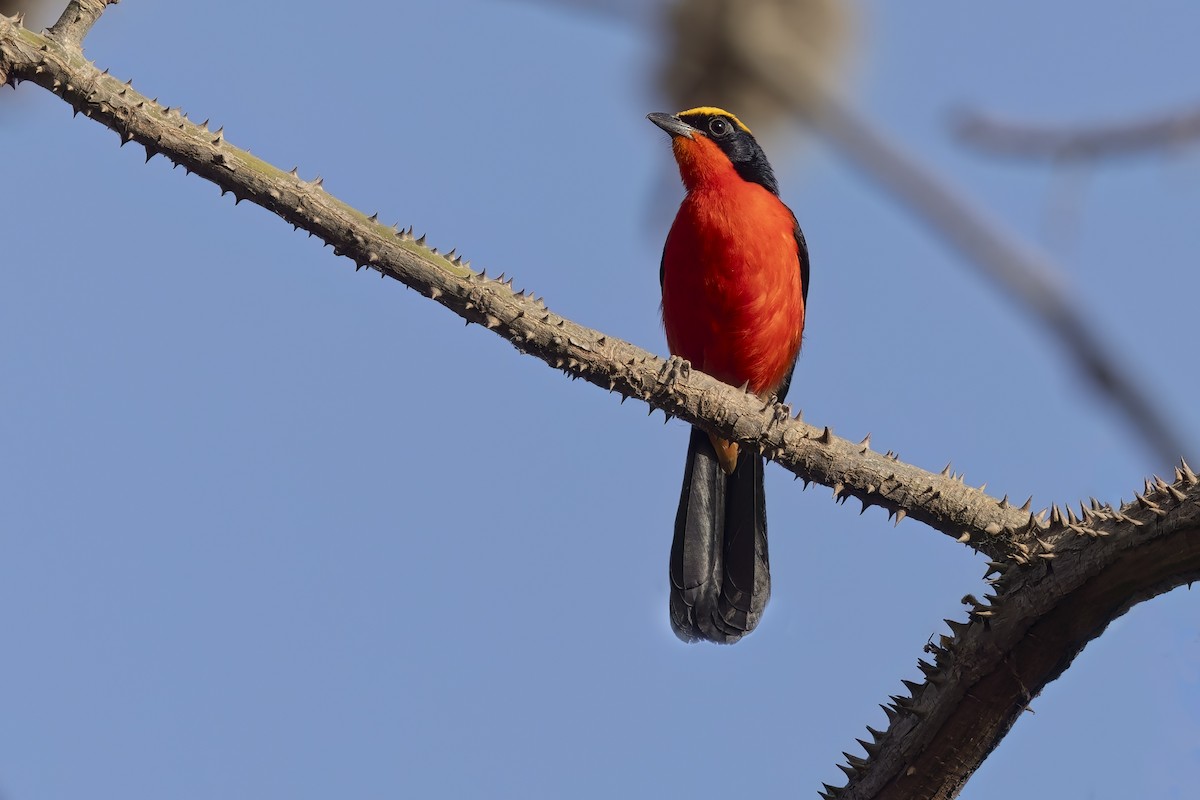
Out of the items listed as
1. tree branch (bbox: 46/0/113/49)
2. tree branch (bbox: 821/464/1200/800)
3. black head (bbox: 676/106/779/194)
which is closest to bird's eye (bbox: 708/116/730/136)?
black head (bbox: 676/106/779/194)

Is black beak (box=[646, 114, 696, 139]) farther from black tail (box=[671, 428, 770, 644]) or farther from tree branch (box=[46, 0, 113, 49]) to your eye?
tree branch (box=[46, 0, 113, 49])

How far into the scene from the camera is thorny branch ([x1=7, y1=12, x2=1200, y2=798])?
268 cm

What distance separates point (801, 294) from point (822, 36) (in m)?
1.79

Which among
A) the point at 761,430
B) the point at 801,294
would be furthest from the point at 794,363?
the point at 761,430

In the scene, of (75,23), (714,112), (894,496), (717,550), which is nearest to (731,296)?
(717,550)

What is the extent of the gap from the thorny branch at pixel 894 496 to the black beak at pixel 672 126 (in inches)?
145

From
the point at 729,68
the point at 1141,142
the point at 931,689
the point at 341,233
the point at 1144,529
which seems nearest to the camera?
the point at 1144,529

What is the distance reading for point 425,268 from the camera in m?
3.17

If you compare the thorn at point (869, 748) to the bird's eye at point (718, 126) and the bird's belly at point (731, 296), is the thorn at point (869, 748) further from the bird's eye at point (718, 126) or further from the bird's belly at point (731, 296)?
the bird's eye at point (718, 126)

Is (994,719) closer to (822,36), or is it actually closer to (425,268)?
(425,268)

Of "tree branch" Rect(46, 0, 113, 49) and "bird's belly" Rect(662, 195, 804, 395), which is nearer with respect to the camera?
"tree branch" Rect(46, 0, 113, 49)

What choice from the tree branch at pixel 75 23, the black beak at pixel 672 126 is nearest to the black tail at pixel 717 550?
the black beak at pixel 672 126

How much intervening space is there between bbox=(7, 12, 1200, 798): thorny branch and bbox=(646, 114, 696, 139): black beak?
145 inches

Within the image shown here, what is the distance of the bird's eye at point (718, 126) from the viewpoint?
7.07m
